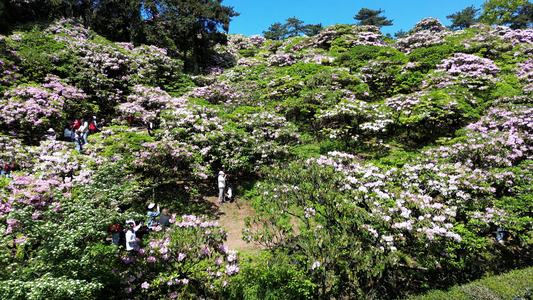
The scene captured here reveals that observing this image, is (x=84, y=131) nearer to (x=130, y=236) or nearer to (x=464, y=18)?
(x=130, y=236)

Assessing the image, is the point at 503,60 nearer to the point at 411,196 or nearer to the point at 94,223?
the point at 411,196

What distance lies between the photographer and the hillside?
4898 millimetres

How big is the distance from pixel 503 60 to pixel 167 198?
25214 millimetres

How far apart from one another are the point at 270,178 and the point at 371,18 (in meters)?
45.0

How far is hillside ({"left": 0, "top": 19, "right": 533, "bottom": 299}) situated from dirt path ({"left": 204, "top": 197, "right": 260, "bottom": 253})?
127 mm

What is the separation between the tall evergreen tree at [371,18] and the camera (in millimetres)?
39656

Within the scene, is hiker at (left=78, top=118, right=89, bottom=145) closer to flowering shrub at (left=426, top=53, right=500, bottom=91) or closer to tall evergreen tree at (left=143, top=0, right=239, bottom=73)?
tall evergreen tree at (left=143, top=0, right=239, bottom=73)

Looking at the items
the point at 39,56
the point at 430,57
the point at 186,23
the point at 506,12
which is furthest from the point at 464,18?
the point at 39,56

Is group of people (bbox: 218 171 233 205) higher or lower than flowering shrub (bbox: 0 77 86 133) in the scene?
lower

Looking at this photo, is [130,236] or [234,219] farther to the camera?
[234,219]

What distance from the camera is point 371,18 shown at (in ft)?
132

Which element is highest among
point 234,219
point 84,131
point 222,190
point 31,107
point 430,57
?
point 430,57

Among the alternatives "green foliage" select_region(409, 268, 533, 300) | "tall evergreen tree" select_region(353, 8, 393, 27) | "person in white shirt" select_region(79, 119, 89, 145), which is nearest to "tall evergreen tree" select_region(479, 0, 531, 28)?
"tall evergreen tree" select_region(353, 8, 393, 27)

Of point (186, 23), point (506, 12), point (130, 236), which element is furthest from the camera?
point (506, 12)
